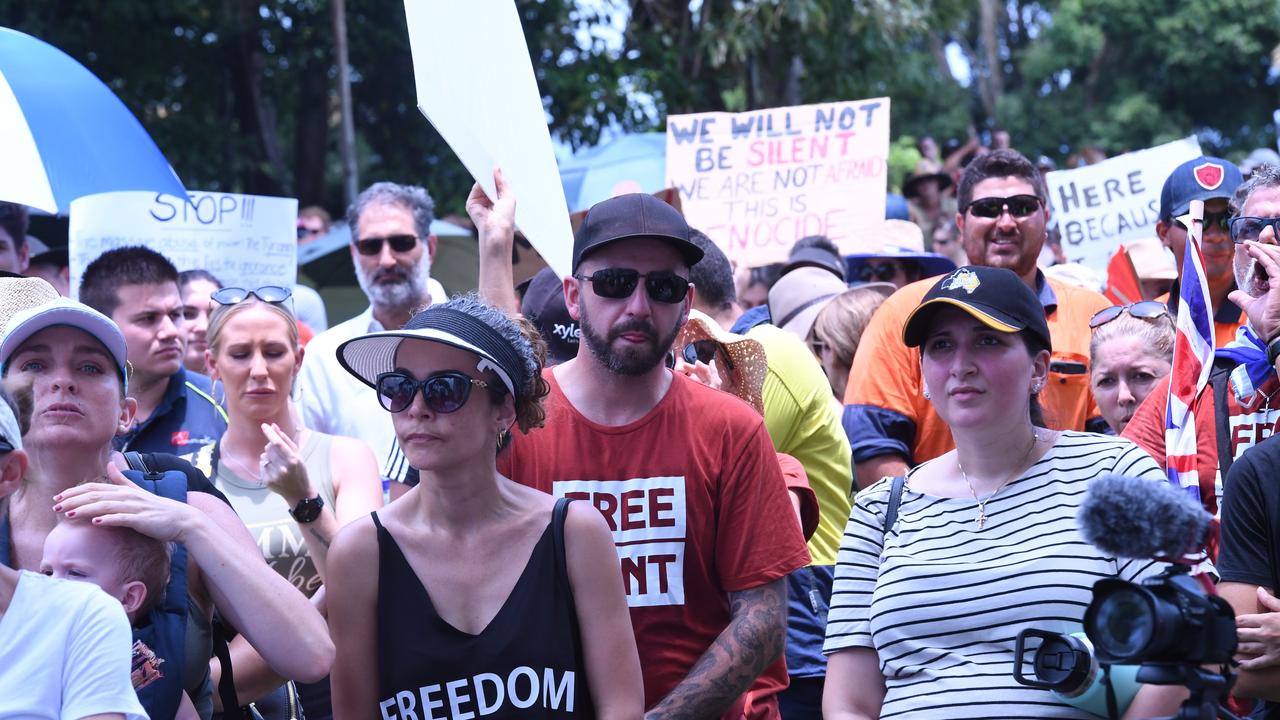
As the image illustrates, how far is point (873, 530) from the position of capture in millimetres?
3578

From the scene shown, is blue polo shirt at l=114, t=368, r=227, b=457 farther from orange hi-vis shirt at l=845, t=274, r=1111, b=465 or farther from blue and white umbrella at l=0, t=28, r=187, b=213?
orange hi-vis shirt at l=845, t=274, r=1111, b=465

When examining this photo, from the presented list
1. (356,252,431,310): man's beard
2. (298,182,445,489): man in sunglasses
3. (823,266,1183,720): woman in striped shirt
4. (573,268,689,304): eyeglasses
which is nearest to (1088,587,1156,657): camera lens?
(823,266,1183,720): woman in striped shirt

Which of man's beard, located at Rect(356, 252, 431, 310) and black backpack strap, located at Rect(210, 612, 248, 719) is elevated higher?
man's beard, located at Rect(356, 252, 431, 310)

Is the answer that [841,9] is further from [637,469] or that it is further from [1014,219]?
[637,469]

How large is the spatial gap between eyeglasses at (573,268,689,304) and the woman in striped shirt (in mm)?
562

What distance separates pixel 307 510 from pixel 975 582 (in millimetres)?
1950

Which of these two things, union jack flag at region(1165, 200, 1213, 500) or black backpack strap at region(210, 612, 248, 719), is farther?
union jack flag at region(1165, 200, 1213, 500)

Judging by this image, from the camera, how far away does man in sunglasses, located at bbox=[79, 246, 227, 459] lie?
205 inches

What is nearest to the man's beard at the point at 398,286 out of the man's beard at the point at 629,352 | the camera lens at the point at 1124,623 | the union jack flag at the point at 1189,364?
the man's beard at the point at 629,352

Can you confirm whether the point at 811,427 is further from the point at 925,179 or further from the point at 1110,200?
the point at 925,179

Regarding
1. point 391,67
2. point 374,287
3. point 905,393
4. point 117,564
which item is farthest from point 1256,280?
point 391,67

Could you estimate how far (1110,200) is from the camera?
841 centimetres

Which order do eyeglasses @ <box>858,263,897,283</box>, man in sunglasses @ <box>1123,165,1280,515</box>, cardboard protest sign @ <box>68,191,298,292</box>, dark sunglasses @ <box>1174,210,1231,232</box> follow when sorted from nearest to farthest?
man in sunglasses @ <box>1123,165,1280,515</box>, dark sunglasses @ <box>1174,210,1231,232</box>, cardboard protest sign @ <box>68,191,298,292</box>, eyeglasses @ <box>858,263,897,283</box>

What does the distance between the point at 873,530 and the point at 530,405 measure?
0.86 meters
